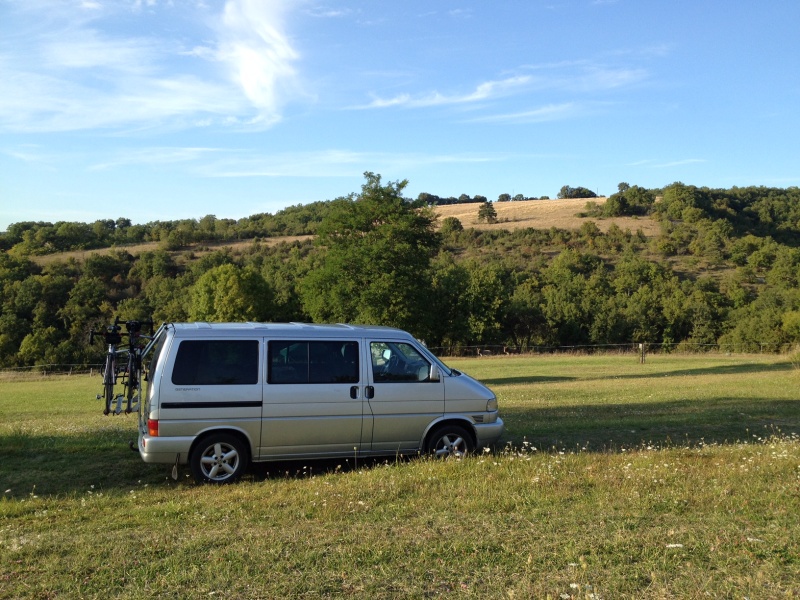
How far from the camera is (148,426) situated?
8.16m

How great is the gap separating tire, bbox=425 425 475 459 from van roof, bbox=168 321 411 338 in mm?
1475

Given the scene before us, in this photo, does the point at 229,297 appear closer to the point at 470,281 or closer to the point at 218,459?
the point at 470,281

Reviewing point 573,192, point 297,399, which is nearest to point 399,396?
point 297,399

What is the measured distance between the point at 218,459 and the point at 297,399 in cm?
124

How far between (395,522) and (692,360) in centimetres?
4247

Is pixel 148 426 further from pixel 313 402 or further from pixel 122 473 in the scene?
pixel 313 402

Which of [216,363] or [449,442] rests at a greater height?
[216,363]

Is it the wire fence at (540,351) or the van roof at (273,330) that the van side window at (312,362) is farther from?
the wire fence at (540,351)

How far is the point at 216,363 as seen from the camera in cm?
843

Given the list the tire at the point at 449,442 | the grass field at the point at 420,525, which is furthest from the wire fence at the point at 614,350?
the grass field at the point at 420,525

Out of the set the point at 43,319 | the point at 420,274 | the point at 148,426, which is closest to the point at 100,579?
the point at 148,426

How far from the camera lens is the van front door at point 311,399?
8.53m

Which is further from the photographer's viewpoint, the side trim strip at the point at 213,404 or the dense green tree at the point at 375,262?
the dense green tree at the point at 375,262

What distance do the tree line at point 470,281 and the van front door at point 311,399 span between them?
1917cm
